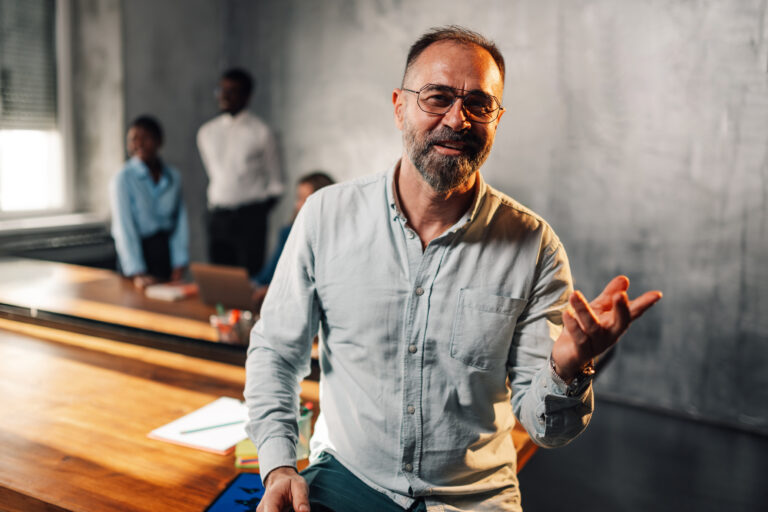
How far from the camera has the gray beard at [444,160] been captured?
4.42 ft

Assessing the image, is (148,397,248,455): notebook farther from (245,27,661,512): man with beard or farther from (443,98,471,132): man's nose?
(443,98,471,132): man's nose

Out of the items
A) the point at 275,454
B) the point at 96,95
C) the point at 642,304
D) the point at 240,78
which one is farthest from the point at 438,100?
the point at 96,95

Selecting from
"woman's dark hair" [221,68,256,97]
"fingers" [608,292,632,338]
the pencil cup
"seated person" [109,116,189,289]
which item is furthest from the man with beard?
"woman's dark hair" [221,68,256,97]

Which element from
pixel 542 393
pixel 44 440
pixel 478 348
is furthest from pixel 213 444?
pixel 542 393

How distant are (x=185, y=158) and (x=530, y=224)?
4.34m

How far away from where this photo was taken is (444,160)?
1.35m

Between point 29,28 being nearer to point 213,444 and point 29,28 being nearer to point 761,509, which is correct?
point 213,444

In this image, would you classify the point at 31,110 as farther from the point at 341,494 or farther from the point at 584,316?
the point at 584,316

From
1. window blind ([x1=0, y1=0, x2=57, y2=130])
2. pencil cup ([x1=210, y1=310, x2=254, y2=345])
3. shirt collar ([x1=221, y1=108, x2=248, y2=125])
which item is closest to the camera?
pencil cup ([x1=210, y1=310, x2=254, y2=345])

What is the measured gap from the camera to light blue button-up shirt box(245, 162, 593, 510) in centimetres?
135

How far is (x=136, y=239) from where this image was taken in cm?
357

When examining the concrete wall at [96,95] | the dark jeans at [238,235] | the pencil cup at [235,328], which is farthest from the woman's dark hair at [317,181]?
the concrete wall at [96,95]

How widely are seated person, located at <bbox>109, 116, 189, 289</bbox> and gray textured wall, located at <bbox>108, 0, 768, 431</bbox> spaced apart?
122 centimetres

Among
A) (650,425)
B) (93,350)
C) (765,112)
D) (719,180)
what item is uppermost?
(765,112)
